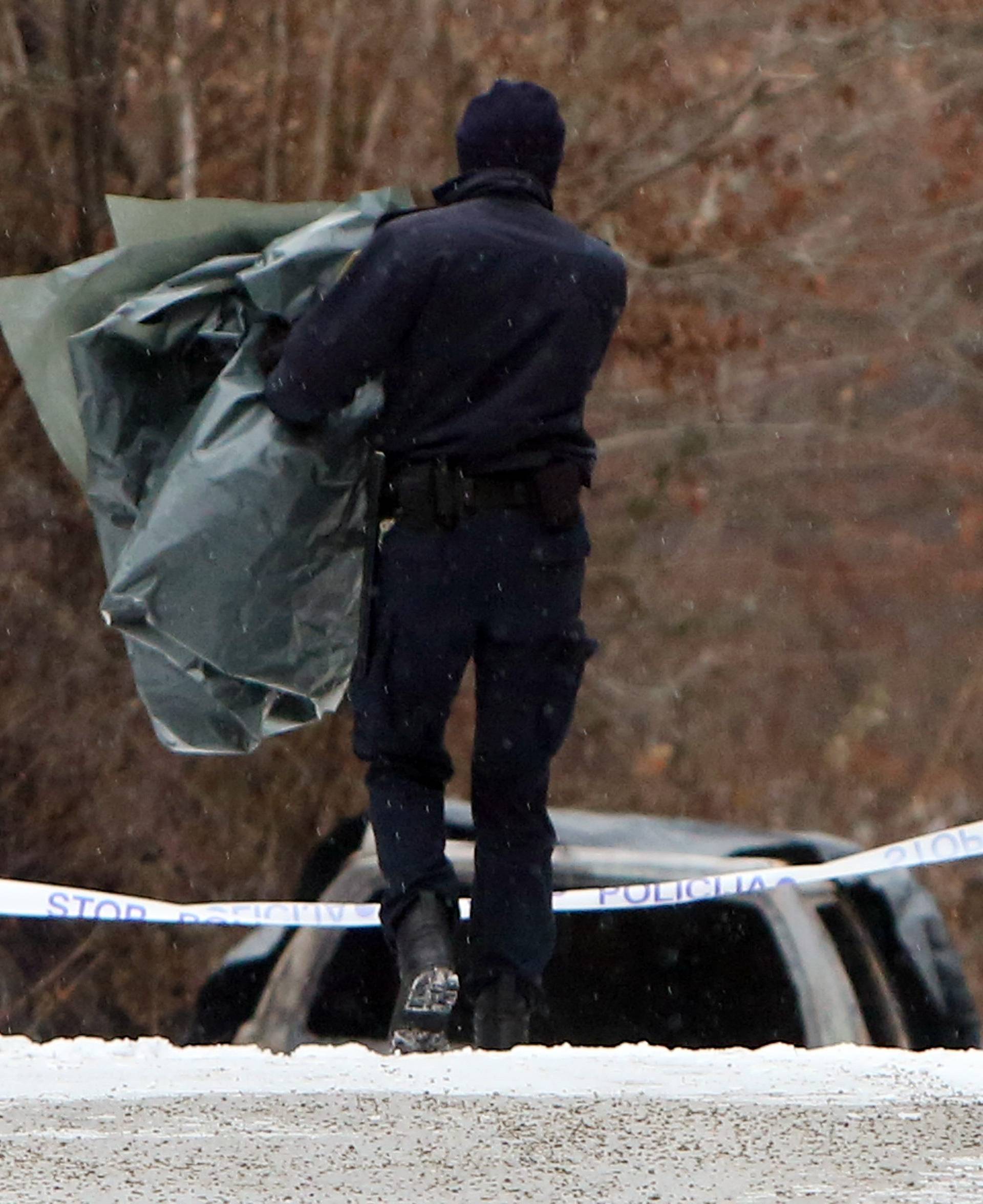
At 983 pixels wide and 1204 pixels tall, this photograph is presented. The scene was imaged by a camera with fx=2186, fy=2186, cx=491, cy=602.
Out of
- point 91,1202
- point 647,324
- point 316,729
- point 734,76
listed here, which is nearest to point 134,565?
point 91,1202

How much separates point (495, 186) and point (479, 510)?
603 millimetres

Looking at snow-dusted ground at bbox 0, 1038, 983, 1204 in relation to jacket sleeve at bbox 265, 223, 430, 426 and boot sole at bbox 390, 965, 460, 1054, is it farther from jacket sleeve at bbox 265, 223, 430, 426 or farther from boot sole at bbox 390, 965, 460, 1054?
jacket sleeve at bbox 265, 223, 430, 426

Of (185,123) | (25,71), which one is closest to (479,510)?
(185,123)

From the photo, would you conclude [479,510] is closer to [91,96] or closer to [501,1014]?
[501,1014]

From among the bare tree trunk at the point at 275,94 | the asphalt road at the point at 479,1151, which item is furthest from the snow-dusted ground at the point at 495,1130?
the bare tree trunk at the point at 275,94

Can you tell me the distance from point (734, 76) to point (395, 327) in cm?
465

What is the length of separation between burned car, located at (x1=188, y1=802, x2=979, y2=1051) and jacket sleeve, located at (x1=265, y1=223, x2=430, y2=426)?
2112 mm

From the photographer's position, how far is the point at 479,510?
4078 millimetres

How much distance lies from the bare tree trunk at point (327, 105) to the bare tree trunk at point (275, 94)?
116 mm

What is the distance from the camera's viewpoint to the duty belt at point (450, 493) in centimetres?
405

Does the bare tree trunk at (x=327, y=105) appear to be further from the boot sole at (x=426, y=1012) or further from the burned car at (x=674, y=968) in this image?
the boot sole at (x=426, y=1012)

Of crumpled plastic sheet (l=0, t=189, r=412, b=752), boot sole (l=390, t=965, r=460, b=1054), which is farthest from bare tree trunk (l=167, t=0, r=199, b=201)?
boot sole (l=390, t=965, r=460, b=1054)

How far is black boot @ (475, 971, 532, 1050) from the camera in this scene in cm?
421

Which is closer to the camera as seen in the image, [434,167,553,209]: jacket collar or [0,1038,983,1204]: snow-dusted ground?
[0,1038,983,1204]: snow-dusted ground
